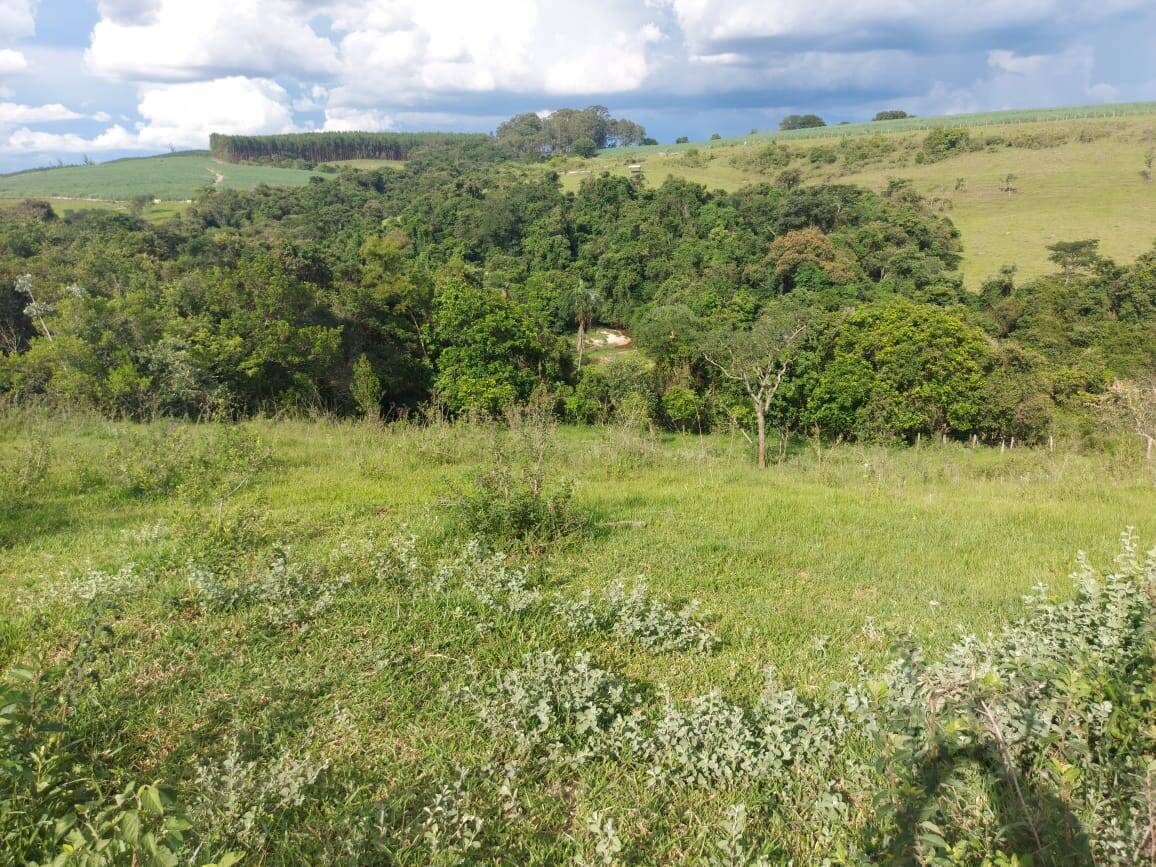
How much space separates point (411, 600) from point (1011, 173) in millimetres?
85474

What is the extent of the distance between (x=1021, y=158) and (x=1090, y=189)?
51.4ft

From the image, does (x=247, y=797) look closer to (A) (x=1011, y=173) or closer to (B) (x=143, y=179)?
(A) (x=1011, y=173)

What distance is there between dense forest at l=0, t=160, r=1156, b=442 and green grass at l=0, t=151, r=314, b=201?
31.4 meters

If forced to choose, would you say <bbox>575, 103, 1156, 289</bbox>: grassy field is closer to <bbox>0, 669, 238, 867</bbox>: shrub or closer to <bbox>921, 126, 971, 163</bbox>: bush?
<bbox>921, 126, 971, 163</bbox>: bush

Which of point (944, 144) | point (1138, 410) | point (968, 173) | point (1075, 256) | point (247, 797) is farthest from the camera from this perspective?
point (944, 144)

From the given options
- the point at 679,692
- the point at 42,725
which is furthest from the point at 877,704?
the point at 42,725

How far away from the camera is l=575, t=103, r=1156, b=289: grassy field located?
52469 mm

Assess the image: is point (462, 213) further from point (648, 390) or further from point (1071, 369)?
point (1071, 369)

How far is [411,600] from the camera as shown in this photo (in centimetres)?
439

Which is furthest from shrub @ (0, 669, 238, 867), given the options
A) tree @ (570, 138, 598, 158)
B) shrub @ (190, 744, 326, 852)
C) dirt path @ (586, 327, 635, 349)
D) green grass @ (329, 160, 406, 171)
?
green grass @ (329, 160, 406, 171)

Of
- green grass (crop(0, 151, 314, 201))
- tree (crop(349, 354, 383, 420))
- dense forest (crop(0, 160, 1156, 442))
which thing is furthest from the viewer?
green grass (crop(0, 151, 314, 201))

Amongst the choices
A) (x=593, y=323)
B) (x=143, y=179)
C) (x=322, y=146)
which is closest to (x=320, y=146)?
(x=322, y=146)

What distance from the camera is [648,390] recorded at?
29.2 metres

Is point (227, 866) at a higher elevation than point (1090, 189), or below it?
below
